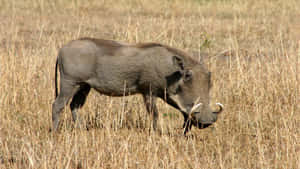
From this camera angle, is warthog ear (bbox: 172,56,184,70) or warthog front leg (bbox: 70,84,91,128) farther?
warthog front leg (bbox: 70,84,91,128)

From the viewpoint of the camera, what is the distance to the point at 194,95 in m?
4.15

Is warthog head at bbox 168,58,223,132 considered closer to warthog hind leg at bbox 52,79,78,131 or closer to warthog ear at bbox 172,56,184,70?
warthog ear at bbox 172,56,184,70

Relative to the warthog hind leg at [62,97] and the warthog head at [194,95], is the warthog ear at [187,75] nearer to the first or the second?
the warthog head at [194,95]

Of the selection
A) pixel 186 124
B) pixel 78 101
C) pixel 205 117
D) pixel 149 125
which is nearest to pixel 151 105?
pixel 149 125

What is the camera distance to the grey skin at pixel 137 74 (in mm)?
4113

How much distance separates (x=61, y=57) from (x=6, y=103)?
0.96 meters

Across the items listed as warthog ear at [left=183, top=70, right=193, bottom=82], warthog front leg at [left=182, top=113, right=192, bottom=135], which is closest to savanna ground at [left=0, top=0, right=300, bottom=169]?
warthog front leg at [left=182, top=113, right=192, bottom=135]

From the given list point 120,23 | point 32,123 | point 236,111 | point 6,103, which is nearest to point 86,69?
point 32,123

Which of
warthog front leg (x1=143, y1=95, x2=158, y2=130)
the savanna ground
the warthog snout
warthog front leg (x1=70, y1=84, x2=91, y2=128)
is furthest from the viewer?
warthog front leg (x1=70, y1=84, x2=91, y2=128)

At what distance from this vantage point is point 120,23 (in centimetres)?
1130

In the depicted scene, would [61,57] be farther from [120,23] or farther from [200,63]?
[120,23]

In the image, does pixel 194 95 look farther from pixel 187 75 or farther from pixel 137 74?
pixel 137 74

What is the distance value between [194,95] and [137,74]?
54cm

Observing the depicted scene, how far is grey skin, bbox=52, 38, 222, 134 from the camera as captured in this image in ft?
13.5
